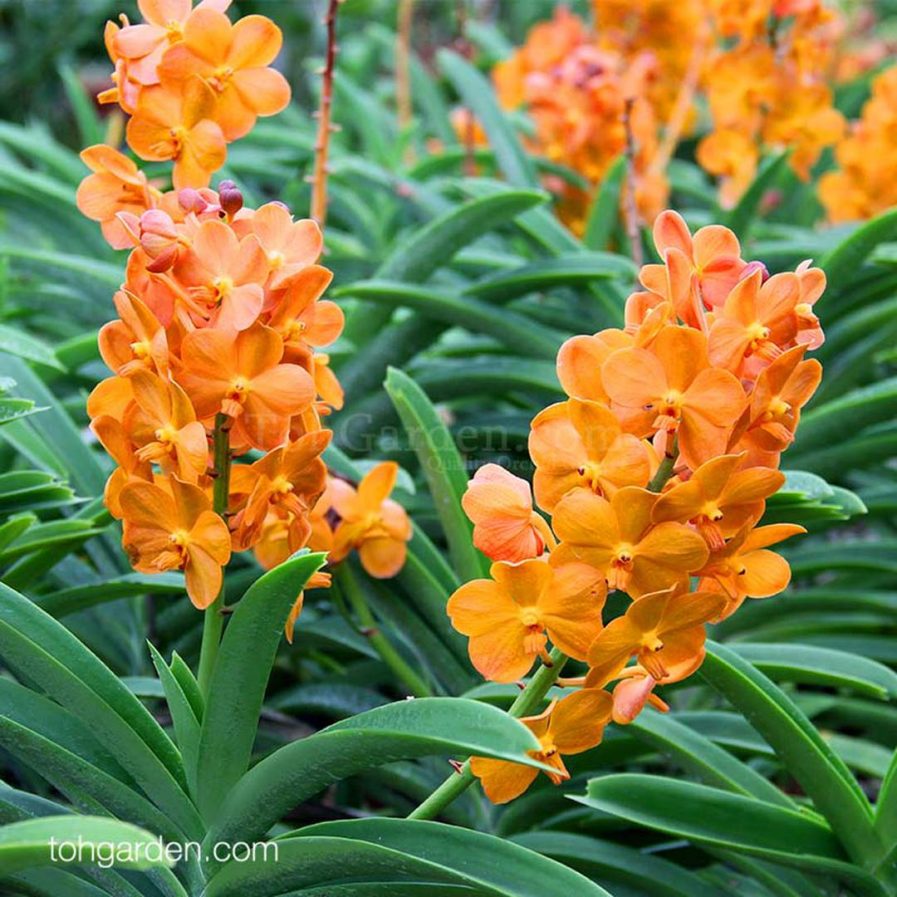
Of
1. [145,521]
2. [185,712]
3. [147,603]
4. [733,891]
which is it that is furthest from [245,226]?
[733,891]

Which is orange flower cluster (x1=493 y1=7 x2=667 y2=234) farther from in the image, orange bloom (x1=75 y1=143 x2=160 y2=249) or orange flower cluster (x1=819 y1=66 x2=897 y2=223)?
orange bloom (x1=75 y1=143 x2=160 y2=249)

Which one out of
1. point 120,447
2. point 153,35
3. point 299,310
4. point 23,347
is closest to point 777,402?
point 299,310

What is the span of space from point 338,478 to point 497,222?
0.45 m

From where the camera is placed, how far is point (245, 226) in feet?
2.53

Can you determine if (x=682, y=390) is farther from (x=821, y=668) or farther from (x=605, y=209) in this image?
(x=605, y=209)

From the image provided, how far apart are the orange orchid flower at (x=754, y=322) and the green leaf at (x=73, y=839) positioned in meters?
0.42

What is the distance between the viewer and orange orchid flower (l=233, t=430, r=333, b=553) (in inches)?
29.0

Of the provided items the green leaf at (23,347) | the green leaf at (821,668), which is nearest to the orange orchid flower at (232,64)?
the green leaf at (23,347)

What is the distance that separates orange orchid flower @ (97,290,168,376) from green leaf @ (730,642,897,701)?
566mm

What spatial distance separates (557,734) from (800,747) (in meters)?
0.25

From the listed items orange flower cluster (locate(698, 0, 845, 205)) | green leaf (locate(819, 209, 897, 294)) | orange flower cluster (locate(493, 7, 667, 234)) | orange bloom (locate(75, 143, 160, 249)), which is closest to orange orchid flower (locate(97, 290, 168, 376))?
orange bloom (locate(75, 143, 160, 249))

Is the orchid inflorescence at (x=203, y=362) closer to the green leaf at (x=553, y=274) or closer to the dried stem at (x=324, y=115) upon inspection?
the dried stem at (x=324, y=115)

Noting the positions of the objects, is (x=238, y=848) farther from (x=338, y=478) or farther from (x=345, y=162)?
(x=345, y=162)

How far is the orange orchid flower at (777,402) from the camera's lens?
0.67 metres
